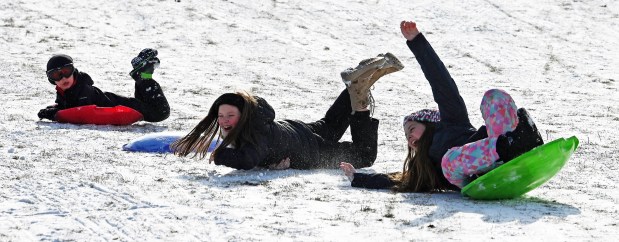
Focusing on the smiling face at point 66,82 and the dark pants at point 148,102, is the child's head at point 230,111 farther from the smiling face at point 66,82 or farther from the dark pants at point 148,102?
the smiling face at point 66,82

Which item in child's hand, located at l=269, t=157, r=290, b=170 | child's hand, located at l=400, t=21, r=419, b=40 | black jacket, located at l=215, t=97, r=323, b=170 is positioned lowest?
child's hand, located at l=269, t=157, r=290, b=170

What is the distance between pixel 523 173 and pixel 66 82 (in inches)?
171

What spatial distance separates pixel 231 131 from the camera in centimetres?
637

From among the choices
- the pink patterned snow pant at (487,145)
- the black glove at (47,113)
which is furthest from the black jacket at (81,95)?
the pink patterned snow pant at (487,145)

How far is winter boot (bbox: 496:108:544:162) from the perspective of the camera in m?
5.39

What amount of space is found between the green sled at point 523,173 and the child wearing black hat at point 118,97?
370 centimetres

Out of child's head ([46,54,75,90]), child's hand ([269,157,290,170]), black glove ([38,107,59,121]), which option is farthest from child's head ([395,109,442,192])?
black glove ([38,107,59,121])

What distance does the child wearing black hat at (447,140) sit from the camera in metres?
5.42

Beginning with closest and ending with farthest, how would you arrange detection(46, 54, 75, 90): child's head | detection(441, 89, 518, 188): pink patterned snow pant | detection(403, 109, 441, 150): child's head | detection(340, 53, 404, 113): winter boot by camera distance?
detection(441, 89, 518, 188): pink patterned snow pant → detection(403, 109, 441, 150): child's head → detection(340, 53, 404, 113): winter boot → detection(46, 54, 75, 90): child's head

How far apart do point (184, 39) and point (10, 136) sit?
6.22 m

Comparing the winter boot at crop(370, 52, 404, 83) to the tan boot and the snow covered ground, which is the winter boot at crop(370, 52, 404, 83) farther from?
the snow covered ground

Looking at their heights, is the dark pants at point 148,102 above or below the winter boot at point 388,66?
below

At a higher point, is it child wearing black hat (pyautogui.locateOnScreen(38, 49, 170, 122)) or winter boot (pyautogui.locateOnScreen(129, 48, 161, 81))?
winter boot (pyautogui.locateOnScreen(129, 48, 161, 81))

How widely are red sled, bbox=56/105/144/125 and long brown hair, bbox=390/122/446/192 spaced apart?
10.5ft
